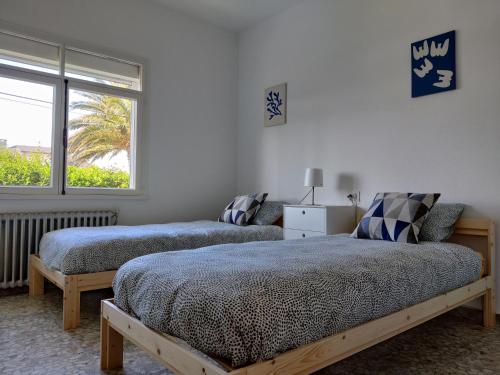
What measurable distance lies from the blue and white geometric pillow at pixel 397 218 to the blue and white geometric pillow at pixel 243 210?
1.25 meters

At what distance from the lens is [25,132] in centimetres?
327

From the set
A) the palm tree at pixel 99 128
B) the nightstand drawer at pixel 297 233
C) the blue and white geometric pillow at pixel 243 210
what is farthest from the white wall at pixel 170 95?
the nightstand drawer at pixel 297 233

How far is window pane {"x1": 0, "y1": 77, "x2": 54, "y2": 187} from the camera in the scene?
3184 mm

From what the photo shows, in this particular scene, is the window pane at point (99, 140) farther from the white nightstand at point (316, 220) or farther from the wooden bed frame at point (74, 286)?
the white nightstand at point (316, 220)

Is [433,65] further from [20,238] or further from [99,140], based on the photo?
[20,238]

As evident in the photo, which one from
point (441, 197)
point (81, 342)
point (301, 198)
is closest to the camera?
point (81, 342)

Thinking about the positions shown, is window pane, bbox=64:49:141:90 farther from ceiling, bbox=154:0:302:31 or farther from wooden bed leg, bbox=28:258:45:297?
wooden bed leg, bbox=28:258:45:297

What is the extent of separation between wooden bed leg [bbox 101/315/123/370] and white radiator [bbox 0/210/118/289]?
1.85 metres

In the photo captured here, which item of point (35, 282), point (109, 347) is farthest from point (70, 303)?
point (35, 282)

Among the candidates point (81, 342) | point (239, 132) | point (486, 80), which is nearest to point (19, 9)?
point (239, 132)

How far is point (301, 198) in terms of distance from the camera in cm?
380

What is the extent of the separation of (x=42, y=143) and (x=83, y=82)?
69cm

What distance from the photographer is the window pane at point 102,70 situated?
3496 millimetres

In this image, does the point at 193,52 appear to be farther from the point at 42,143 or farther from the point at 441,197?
the point at 441,197
